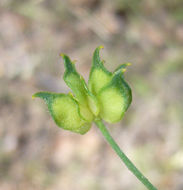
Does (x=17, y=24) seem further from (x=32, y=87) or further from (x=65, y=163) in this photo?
(x=65, y=163)

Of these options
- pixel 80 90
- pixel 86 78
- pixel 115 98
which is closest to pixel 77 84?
pixel 80 90

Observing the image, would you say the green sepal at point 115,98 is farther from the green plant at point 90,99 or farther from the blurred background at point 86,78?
the blurred background at point 86,78

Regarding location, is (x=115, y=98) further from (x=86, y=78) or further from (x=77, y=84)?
(x=86, y=78)

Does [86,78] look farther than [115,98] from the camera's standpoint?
Yes

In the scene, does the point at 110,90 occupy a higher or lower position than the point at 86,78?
lower

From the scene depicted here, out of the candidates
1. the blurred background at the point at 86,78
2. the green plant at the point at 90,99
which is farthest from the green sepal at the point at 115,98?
the blurred background at the point at 86,78

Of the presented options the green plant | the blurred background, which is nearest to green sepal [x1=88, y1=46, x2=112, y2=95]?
the green plant
